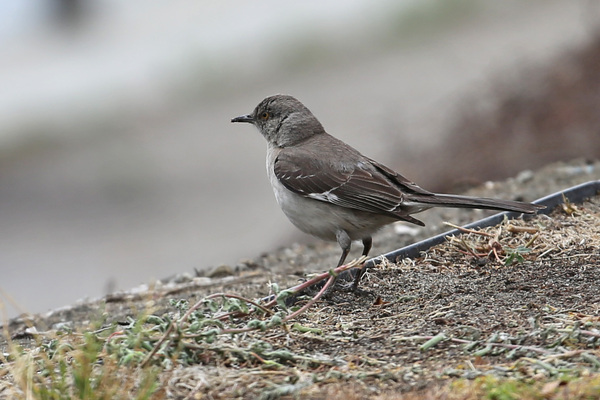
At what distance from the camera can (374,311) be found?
5.06 meters

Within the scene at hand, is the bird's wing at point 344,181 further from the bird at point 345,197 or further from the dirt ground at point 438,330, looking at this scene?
the dirt ground at point 438,330

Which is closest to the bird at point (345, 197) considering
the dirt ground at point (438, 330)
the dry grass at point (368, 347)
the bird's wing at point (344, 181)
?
the bird's wing at point (344, 181)

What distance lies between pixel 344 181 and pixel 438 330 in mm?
2217

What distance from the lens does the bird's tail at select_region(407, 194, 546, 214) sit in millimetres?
6020

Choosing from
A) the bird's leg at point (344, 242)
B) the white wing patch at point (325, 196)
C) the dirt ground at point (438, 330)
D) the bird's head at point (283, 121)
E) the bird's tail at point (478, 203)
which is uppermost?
the bird's head at point (283, 121)

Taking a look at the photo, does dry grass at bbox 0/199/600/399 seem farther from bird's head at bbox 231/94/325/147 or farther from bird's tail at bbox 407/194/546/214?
bird's head at bbox 231/94/325/147

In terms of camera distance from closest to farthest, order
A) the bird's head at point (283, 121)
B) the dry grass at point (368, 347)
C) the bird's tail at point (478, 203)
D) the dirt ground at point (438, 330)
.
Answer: the dry grass at point (368, 347)
the dirt ground at point (438, 330)
the bird's tail at point (478, 203)
the bird's head at point (283, 121)

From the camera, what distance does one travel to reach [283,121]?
759 cm

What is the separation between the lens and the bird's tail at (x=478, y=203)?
19.7ft

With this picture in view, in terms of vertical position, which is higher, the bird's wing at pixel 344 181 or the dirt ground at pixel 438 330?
the bird's wing at pixel 344 181

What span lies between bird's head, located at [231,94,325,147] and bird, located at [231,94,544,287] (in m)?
0.42

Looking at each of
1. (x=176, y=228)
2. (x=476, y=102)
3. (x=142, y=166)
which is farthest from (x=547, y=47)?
(x=142, y=166)

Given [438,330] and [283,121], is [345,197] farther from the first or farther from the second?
[438,330]

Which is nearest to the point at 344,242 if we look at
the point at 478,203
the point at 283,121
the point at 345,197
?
the point at 345,197
